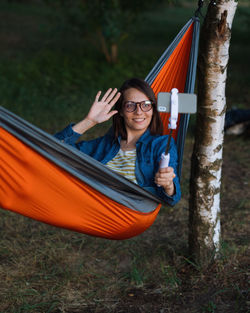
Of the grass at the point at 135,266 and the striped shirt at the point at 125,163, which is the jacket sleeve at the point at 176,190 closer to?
the striped shirt at the point at 125,163

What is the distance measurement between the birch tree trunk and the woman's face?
0.94 ft

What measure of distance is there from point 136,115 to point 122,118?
0.18 meters

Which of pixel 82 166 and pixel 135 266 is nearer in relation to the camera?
pixel 82 166

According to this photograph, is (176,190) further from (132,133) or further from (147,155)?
(132,133)

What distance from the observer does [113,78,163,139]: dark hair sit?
1.95m

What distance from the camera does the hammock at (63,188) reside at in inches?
64.6

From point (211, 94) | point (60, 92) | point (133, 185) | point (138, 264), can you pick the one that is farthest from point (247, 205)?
point (60, 92)

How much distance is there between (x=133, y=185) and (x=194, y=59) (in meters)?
0.70

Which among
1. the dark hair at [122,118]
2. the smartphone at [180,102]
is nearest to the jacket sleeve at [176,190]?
the dark hair at [122,118]

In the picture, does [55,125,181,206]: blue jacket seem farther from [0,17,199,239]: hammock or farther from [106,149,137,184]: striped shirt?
[0,17,199,239]: hammock

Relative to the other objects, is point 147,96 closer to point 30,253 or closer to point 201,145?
point 201,145

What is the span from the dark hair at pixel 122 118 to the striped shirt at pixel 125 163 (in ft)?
0.34

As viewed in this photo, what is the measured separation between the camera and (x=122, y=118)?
2082 mm

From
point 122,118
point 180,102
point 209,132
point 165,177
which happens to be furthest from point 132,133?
point 180,102
